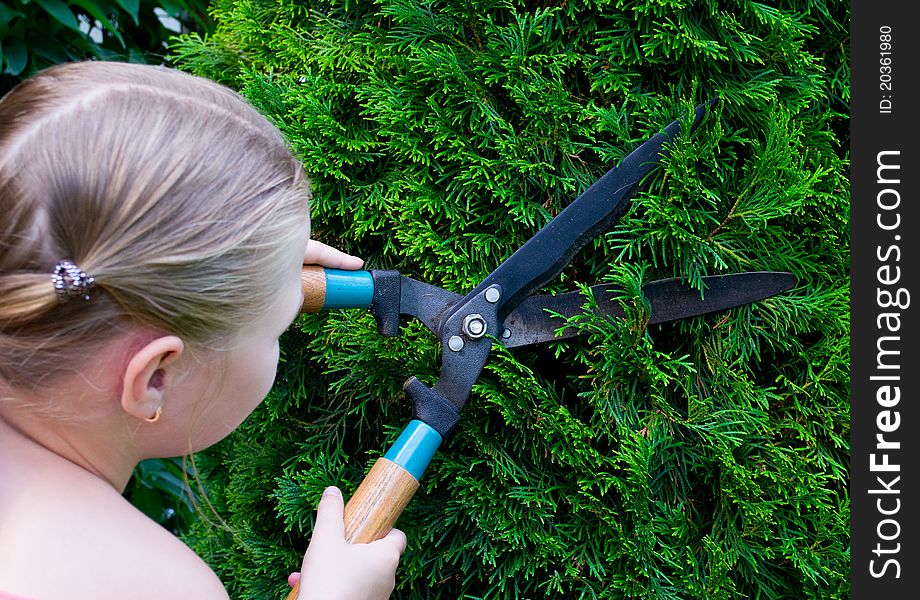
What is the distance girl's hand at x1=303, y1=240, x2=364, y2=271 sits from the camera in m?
1.17

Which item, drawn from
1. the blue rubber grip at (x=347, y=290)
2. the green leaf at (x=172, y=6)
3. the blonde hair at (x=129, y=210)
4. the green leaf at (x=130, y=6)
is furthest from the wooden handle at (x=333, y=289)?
the green leaf at (x=172, y=6)

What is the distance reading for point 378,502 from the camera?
1035 mm

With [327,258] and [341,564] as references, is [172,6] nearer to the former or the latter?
[327,258]

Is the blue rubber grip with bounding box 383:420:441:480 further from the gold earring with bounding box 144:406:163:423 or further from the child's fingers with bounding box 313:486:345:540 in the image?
the gold earring with bounding box 144:406:163:423

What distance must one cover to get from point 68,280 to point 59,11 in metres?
1.51

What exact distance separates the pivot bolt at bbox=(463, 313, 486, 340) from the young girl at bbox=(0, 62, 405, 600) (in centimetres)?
27

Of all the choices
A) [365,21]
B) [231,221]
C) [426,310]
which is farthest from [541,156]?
[231,221]

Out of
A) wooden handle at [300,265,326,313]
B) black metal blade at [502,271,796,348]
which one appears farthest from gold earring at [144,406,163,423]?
black metal blade at [502,271,796,348]

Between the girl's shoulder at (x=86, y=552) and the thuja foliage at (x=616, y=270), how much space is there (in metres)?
0.36

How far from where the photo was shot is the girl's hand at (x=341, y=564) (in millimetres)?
948

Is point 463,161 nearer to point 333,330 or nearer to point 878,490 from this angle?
point 333,330

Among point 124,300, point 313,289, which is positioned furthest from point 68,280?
point 313,289

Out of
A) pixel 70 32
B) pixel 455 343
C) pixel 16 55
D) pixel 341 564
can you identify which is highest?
pixel 70 32

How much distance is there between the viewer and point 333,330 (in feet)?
4.21
